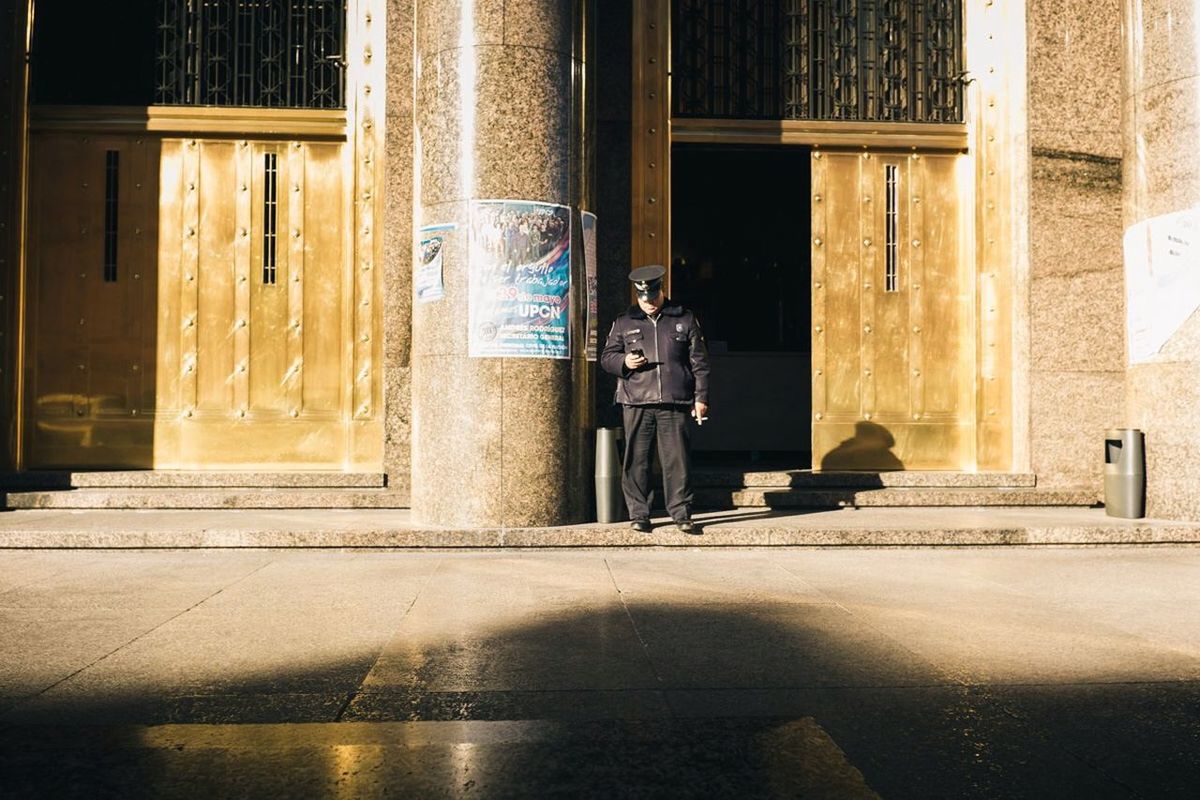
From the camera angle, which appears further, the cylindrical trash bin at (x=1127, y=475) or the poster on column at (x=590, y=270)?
the cylindrical trash bin at (x=1127, y=475)

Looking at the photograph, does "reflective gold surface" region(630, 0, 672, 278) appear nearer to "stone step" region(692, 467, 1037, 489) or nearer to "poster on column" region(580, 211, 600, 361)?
"poster on column" region(580, 211, 600, 361)

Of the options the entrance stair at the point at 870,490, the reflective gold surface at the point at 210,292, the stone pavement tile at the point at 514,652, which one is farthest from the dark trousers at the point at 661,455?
the reflective gold surface at the point at 210,292

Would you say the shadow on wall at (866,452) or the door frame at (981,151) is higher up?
the door frame at (981,151)

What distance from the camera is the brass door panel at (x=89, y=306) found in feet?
31.0

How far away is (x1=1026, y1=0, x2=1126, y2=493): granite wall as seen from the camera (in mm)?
9500

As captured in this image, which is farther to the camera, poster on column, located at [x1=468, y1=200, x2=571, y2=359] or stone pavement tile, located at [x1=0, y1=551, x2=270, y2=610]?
poster on column, located at [x1=468, y1=200, x2=571, y2=359]

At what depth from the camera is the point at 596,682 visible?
12.7 ft

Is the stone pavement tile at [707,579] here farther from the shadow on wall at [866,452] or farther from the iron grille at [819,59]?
the iron grille at [819,59]

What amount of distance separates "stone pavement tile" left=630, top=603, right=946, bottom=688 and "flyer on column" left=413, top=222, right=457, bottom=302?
359 cm

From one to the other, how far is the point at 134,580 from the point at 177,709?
2906 millimetres

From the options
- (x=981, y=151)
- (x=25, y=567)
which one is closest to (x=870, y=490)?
(x=981, y=151)

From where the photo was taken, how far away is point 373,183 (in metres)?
9.59

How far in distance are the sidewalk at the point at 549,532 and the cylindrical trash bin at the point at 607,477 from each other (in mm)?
174

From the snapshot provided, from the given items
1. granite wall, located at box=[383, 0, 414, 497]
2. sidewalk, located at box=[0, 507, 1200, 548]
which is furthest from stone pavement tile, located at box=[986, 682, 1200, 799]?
granite wall, located at box=[383, 0, 414, 497]
